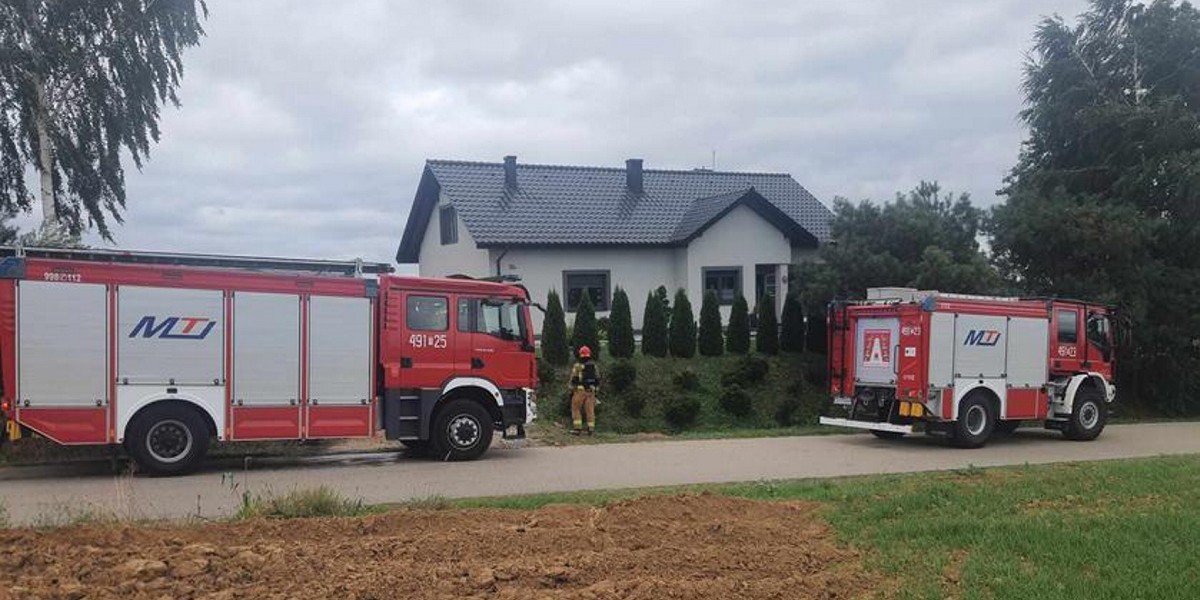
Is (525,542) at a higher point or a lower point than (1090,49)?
lower

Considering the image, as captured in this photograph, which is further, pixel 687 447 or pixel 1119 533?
pixel 687 447

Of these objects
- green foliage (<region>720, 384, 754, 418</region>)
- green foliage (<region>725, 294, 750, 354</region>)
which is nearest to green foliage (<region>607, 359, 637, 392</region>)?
green foliage (<region>720, 384, 754, 418</region>)

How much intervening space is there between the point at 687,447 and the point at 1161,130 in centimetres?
1618

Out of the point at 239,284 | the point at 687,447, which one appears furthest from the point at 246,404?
the point at 687,447

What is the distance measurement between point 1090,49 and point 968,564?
931 inches

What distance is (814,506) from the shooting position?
8953 mm

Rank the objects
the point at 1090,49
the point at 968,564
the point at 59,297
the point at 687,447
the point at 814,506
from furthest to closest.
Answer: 1. the point at 1090,49
2. the point at 687,447
3. the point at 59,297
4. the point at 814,506
5. the point at 968,564

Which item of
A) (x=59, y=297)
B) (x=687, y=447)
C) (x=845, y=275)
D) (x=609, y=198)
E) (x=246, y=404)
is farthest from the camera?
(x=609, y=198)

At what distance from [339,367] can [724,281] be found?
18107mm

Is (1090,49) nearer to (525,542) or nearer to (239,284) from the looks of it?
(239,284)

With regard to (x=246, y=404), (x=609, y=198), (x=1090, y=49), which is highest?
(x=1090, y=49)

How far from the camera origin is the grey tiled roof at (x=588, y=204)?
94.0ft

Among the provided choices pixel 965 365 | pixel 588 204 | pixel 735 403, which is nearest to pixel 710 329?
pixel 735 403

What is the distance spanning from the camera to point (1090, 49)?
25938 mm
